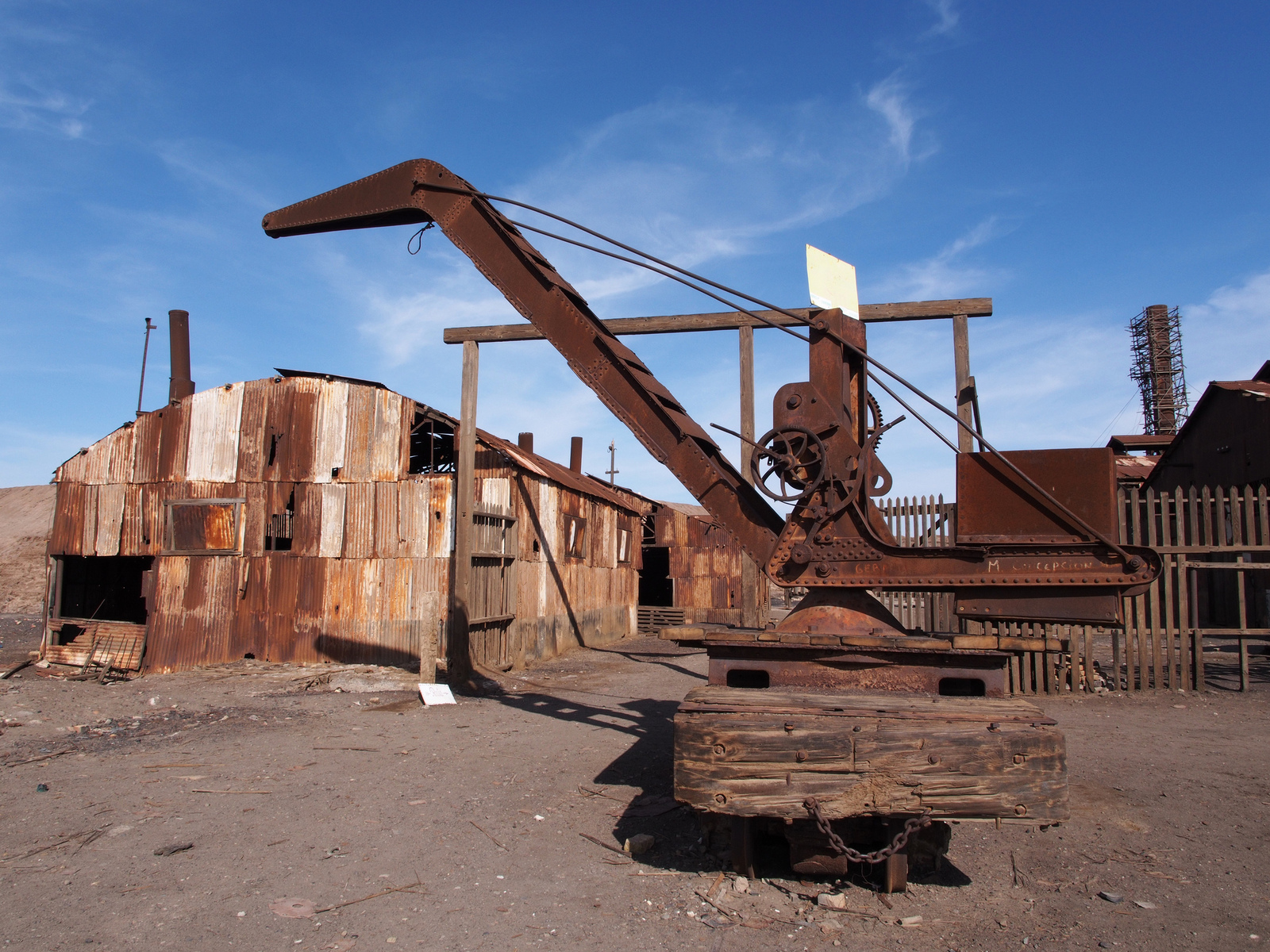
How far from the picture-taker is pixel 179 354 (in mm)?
17031

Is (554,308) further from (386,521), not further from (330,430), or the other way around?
(330,430)

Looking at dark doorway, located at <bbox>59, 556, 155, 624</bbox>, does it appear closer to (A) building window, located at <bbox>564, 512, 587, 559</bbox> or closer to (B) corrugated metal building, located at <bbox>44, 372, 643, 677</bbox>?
(B) corrugated metal building, located at <bbox>44, 372, 643, 677</bbox>

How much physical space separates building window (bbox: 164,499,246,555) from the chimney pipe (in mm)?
4251

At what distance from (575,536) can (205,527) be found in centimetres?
741

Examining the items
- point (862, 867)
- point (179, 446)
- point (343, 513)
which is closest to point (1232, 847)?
point (862, 867)

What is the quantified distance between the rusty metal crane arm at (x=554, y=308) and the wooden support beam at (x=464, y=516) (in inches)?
142

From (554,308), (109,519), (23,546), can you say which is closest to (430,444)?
(109,519)

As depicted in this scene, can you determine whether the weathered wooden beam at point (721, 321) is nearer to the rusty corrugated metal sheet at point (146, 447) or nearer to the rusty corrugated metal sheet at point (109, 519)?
the rusty corrugated metal sheet at point (146, 447)

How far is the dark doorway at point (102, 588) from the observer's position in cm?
1573

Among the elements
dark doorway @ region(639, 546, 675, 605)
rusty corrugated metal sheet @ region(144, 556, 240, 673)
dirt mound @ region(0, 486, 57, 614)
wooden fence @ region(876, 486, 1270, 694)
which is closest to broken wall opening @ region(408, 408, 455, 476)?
rusty corrugated metal sheet @ region(144, 556, 240, 673)

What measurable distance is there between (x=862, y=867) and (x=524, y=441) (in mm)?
20212

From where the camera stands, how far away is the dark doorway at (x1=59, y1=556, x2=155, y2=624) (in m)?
15.7

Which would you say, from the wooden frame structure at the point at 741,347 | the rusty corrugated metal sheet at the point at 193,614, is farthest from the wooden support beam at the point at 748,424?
the rusty corrugated metal sheet at the point at 193,614

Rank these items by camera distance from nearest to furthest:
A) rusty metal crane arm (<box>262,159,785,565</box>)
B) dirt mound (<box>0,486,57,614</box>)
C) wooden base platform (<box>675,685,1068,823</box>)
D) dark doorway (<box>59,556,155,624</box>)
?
wooden base platform (<box>675,685,1068,823</box>), rusty metal crane arm (<box>262,159,785,565</box>), dark doorway (<box>59,556,155,624</box>), dirt mound (<box>0,486,57,614</box>)
